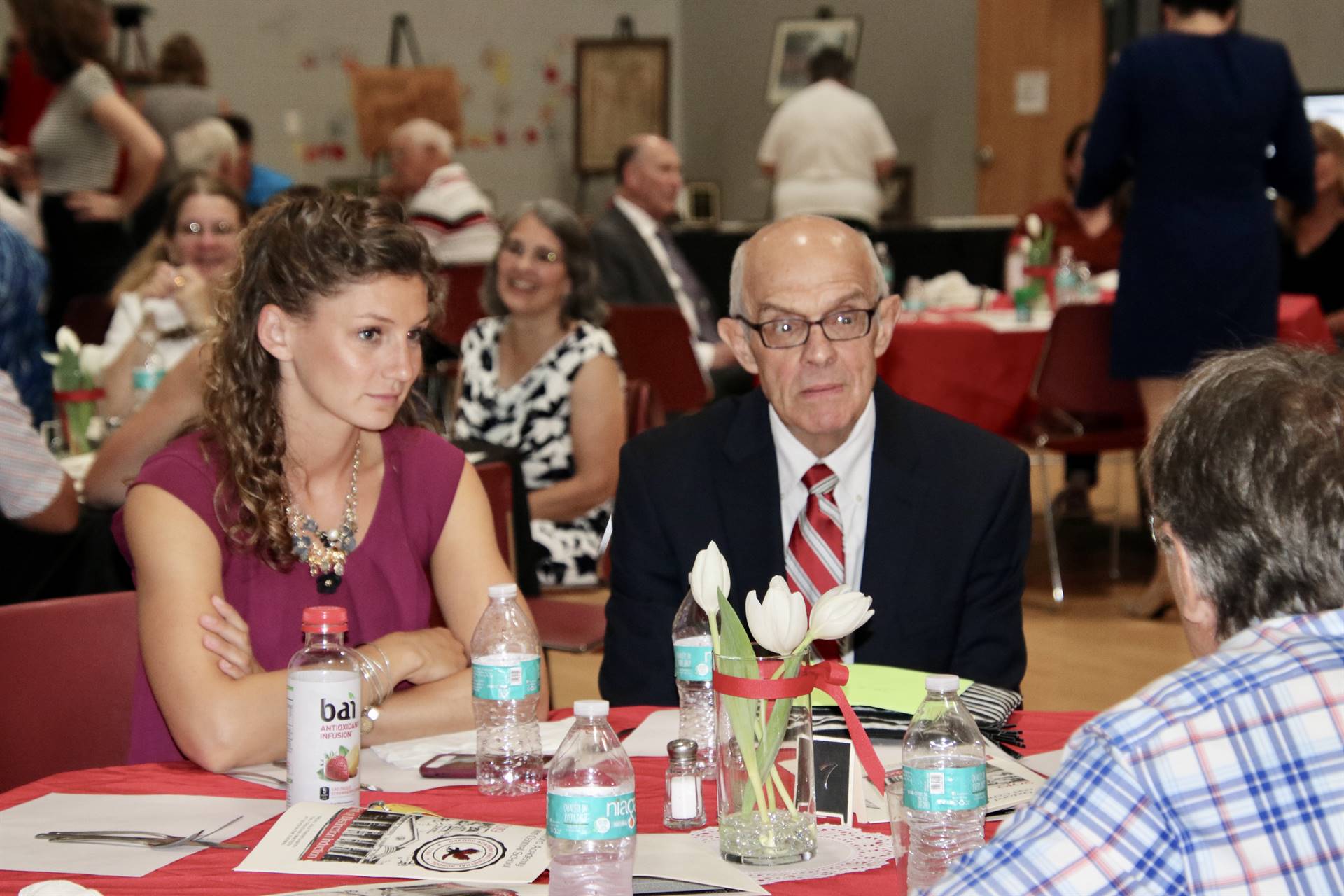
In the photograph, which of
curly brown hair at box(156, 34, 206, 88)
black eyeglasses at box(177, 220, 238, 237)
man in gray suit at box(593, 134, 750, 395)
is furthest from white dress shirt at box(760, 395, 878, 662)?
curly brown hair at box(156, 34, 206, 88)

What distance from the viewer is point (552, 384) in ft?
13.5

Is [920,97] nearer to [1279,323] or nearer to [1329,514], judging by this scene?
[1279,323]

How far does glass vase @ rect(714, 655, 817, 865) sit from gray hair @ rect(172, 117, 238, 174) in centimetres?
567

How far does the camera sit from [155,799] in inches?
66.5

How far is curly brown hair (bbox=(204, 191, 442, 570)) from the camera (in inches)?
83.4

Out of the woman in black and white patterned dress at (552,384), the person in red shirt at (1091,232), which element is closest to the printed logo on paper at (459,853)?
the woman in black and white patterned dress at (552,384)

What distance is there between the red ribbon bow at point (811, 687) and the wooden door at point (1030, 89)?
8.87 meters

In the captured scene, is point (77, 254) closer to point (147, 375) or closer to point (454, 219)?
point (454, 219)

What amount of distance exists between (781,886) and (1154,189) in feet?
12.6

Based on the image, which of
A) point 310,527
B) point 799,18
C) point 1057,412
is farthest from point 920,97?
point 310,527

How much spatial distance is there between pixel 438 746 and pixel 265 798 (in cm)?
25

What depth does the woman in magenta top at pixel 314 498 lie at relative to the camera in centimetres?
200

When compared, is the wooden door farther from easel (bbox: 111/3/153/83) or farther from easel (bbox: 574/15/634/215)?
easel (bbox: 111/3/153/83)

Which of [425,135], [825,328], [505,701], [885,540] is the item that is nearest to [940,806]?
[505,701]
